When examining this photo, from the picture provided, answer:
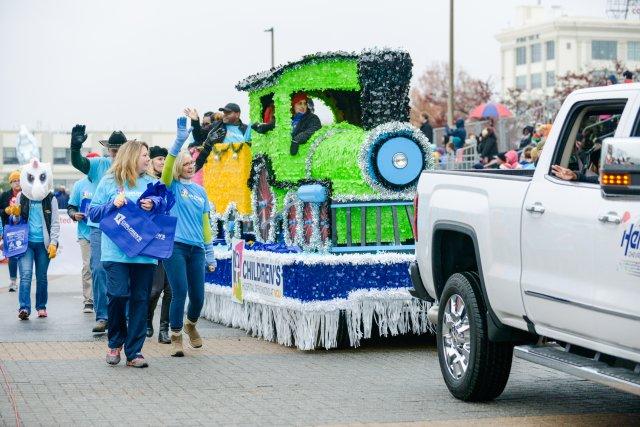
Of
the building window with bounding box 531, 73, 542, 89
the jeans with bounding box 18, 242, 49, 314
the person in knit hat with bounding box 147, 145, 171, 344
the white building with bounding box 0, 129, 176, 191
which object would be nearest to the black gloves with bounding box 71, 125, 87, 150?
the person in knit hat with bounding box 147, 145, 171, 344

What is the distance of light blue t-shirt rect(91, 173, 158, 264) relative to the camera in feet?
34.5

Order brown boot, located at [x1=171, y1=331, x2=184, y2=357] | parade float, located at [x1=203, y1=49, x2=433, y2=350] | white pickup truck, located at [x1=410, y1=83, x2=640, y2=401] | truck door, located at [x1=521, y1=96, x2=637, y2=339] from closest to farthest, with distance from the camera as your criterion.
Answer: white pickup truck, located at [x1=410, y1=83, x2=640, y2=401] → truck door, located at [x1=521, y1=96, x2=637, y2=339] → brown boot, located at [x1=171, y1=331, x2=184, y2=357] → parade float, located at [x1=203, y1=49, x2=433, y2=350]

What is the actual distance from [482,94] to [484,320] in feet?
227

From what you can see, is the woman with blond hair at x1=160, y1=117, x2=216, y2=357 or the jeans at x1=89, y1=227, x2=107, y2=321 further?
the jeans at x1=89, y1=227, x2=107, y2=321

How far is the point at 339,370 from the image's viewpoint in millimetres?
10625

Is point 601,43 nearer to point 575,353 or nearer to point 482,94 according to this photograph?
point 482,94

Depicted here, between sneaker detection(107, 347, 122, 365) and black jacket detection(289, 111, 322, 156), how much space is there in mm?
3764

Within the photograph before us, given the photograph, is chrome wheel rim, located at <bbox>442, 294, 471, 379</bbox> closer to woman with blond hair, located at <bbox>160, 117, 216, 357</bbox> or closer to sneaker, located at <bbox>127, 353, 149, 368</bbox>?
sneaker, located at <bbox>127, 353, 149, 368</bbox>

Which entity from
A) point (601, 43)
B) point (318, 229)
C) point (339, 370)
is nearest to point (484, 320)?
point (339, 370)

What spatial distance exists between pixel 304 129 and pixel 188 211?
2.89 metres

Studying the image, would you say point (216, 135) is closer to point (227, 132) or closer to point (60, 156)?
point (227, 132)

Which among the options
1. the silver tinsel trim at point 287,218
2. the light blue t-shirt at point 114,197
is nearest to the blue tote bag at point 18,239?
the silver tinsel trim at point 287,218

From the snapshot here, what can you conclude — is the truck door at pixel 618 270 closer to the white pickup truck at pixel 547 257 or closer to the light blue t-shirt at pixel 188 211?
the white pickup truck at pixel 547 257

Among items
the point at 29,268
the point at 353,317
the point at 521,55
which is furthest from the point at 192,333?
the point at 521,55
